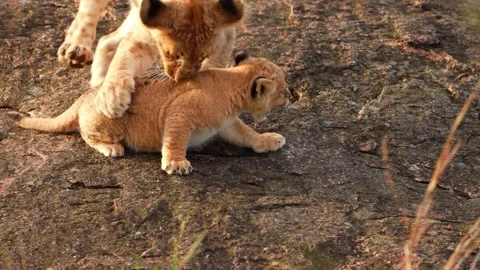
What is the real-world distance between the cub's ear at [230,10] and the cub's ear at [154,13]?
0.34 metres

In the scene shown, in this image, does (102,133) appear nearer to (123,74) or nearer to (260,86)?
(123,74)

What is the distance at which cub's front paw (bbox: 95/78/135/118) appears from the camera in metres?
5.55

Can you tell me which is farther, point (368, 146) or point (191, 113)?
point (368, 146)

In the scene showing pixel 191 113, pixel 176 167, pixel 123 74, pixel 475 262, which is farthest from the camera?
pixel 123 74

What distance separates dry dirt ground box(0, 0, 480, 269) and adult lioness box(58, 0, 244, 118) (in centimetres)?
40

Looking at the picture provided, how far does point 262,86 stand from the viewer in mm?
5695

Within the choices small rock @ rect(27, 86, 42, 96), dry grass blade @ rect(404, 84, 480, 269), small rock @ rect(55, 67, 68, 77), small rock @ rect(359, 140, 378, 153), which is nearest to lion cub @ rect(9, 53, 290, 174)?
small rock @ rect(359, 140, 378, 153)

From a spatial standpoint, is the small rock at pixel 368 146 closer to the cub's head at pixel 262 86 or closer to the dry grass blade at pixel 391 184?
the dry grass blade at pixel 391 184

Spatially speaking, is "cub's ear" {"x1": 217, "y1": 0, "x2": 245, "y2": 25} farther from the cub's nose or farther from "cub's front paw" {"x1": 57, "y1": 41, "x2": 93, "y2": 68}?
"cub's front paw" {"x1": 57, "y1": 41, "x2": 93, "y2": 68}

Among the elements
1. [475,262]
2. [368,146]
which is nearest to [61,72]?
[368,146]

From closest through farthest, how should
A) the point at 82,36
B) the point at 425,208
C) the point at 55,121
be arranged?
the point at 425,208 → the point at 55,121 → the point at 82,36

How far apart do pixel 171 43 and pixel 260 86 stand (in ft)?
1.97

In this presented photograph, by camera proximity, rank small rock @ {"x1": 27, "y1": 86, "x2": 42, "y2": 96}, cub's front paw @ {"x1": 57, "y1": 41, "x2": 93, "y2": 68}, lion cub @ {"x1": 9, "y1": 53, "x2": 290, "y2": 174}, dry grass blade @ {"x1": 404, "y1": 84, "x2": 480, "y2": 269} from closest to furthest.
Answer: dry grass blade @ {"x1": 404, "y1": 84, "x2": 480, "y2": 269} < lion cub @ {"x1": 9, "y1": 53, "x2": 290, "y2": 174} < small rock @ {"x1": 27, "y1": 86, "x2": 42, "y2": 96} < cub's front paw @ {"x1": 57, "y1": 41, "x2": 93, "y2": 68}

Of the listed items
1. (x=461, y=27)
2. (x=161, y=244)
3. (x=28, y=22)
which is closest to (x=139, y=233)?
→ (x=161, y=244)
